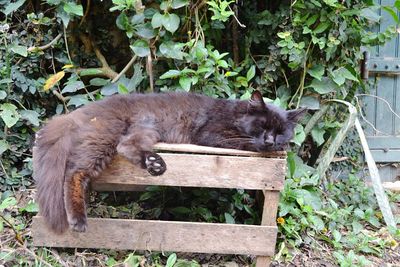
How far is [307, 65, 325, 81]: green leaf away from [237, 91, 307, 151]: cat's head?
0.72 m

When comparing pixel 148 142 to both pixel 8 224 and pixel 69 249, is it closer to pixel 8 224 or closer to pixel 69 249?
pixel 69 249

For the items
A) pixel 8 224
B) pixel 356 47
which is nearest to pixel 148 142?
pixel 8 224

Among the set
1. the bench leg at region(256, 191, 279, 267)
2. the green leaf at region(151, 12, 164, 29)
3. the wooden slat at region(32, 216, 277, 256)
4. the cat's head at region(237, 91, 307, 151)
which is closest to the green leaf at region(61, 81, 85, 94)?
the green leaf at region(151, 12, 164, 29)

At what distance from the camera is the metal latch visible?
407cm

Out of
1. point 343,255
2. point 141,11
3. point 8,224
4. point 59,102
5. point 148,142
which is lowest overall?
point 343,255

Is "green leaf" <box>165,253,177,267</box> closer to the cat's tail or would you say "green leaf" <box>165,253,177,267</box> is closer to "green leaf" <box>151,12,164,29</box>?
the cat's tail

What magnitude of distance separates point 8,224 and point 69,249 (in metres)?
0.41

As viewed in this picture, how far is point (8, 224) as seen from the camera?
2.76 metres

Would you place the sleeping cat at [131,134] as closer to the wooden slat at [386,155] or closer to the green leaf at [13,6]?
the green leaf at [13,6]

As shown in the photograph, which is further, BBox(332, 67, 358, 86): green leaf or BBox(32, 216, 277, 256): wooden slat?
BBox(332, 67, 358, 86): green leaf

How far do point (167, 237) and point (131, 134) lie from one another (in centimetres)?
60

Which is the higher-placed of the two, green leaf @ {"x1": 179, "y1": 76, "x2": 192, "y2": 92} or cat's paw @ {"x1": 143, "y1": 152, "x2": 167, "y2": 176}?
green leaf @ {"x1": 179, "y1": 76, "x2": 192, "y2": 92}

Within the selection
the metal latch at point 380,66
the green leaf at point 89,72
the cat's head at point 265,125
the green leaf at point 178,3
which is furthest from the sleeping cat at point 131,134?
the metal latch at point 380,66

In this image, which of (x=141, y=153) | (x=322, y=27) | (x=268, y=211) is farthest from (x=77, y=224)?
(x=322, y=27)
